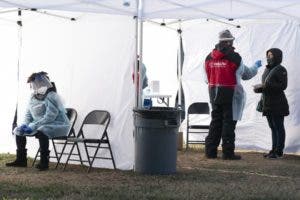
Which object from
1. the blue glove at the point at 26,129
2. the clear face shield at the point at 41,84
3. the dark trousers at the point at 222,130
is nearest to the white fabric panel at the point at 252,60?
the dark trousers at the point at 222,130

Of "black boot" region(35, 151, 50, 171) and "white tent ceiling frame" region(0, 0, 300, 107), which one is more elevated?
"white tent ceiling frame" region(0, 0, 300, 107)

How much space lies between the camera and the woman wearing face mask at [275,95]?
1026 centimetres

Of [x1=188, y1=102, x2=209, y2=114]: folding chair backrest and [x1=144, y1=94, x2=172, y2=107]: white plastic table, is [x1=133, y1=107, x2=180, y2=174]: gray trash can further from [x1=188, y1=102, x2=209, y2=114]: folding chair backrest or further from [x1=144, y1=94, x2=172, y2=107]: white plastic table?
[x1=188, y1=102, x2=209, y2=114]: folding chair backrest

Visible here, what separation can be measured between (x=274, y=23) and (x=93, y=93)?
4.03 metres

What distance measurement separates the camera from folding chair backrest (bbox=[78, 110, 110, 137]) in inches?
348

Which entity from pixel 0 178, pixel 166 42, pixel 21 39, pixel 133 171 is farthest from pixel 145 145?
pixel 166 42

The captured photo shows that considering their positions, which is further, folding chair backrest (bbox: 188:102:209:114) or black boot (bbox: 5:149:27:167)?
folding chair backrest (bbox: 188:102:209:114)

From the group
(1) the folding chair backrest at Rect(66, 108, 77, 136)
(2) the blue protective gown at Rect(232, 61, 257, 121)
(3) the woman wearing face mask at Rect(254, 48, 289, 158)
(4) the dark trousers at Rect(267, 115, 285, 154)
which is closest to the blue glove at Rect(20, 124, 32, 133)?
(1) the folding chair backrest at Rect(66, 108, 77, 136)

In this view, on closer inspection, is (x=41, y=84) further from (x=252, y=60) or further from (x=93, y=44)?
(x=252, y=60)

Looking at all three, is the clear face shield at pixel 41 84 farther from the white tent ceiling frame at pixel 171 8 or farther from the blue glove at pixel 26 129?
the white tent ceiling frame at pixel 171 8

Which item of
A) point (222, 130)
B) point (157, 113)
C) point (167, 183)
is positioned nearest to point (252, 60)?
point (222, 130)

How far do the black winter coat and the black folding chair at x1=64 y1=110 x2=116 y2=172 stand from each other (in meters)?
2.83

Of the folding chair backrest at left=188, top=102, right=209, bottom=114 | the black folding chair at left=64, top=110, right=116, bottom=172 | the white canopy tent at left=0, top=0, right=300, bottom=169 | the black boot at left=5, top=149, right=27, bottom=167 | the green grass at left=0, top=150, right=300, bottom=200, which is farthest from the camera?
the folding chair backrest at left=188, top=102, right=209, bottom=114

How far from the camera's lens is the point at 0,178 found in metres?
7.93
